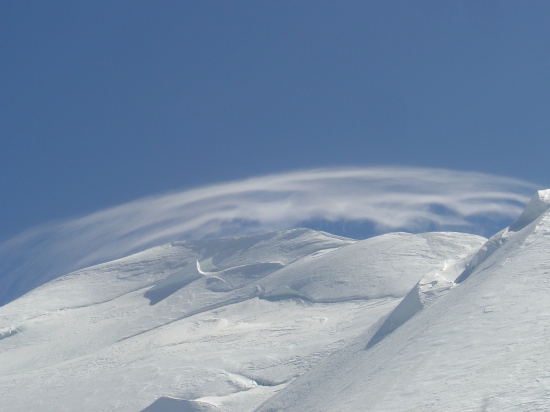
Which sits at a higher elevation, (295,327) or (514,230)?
(295,327)

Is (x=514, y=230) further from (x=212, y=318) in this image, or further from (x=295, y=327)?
(x=212, y=318)

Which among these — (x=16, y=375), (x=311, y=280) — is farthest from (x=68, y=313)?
(x=311, y=280)

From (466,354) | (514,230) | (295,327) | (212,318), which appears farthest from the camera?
(212,318)

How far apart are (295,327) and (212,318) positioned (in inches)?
231

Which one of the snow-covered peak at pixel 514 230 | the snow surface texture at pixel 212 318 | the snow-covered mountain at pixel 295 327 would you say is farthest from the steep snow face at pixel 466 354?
the snow surface texture at pixel 212 318

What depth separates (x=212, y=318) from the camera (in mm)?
33656

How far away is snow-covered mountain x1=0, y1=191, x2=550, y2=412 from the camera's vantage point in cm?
1323

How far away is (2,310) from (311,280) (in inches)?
846

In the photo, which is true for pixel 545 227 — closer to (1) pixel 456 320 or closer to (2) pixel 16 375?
(1) pixel 456 320

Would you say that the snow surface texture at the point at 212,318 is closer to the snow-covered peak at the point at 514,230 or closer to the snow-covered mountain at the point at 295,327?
the snow-covered mountain at the point at 295,327

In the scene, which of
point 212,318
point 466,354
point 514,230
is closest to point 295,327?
point 212,318

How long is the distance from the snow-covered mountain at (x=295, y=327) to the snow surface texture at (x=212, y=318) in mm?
111

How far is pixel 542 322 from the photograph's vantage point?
1344cm

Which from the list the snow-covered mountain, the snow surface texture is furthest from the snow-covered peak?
the snow surface texture
